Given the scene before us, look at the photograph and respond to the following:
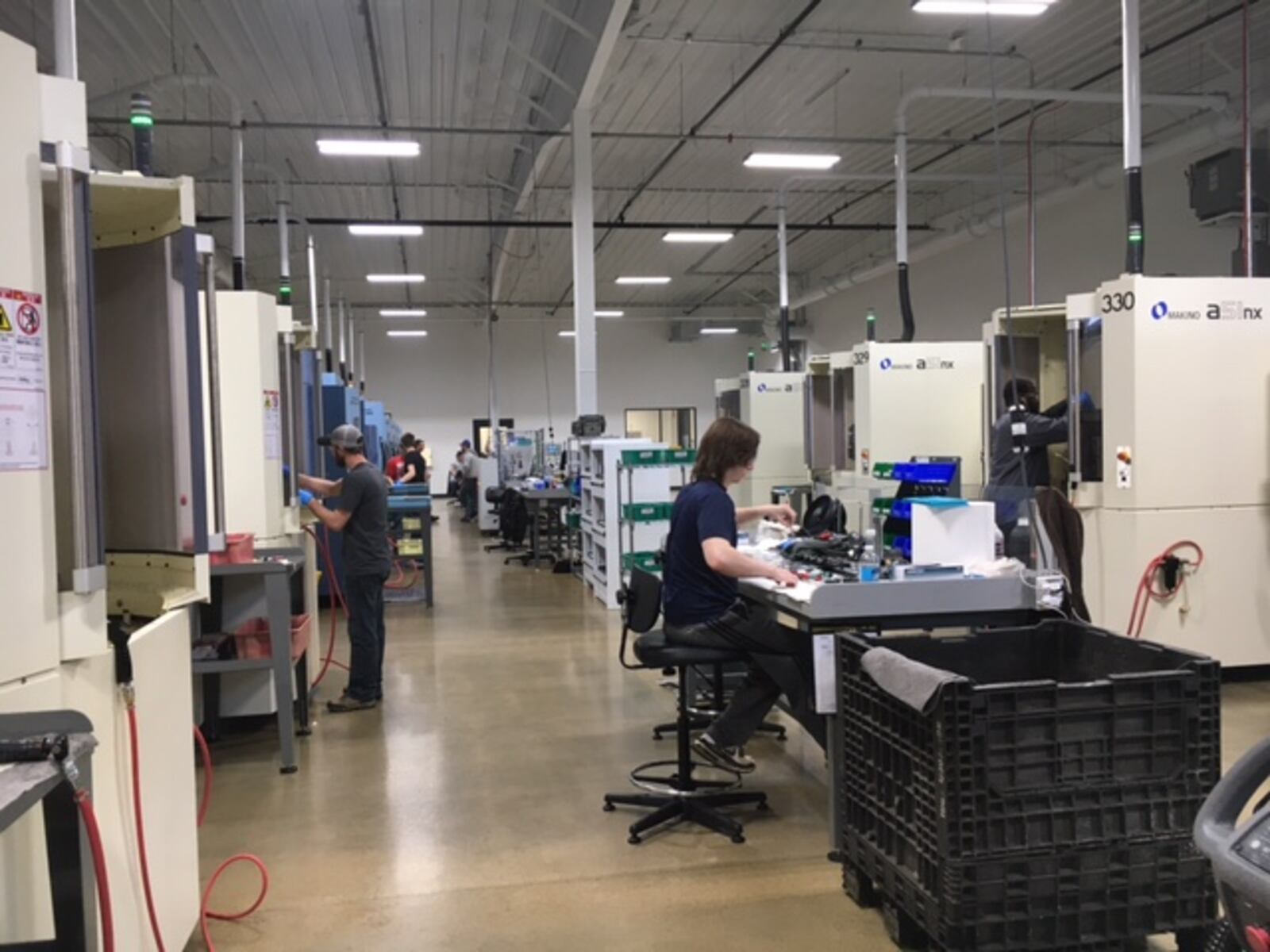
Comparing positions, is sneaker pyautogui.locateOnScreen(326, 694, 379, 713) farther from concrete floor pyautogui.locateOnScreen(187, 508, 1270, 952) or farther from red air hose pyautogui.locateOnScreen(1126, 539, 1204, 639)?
red air hose pyautogui.locateOnScreen(1126, 539, 1204, 639)

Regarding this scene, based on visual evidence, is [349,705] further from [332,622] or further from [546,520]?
[546,520]

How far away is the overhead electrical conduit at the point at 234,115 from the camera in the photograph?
7.29 m

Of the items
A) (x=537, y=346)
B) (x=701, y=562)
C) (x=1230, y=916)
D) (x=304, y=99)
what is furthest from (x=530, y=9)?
(x=537, y=346)

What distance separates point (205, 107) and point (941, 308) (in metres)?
9.38

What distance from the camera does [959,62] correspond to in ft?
26.6

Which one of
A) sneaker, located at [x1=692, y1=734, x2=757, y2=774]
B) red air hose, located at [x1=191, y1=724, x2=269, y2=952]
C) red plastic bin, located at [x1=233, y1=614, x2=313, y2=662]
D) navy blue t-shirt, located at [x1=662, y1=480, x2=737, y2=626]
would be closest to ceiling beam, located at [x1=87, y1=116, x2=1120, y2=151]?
red plastic bin, located at [x1=233, y1=614, x2=313, y2=662]

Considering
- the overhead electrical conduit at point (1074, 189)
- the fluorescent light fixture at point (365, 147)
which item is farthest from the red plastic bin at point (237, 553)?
the overhead electrical conduit at point (1074, 189)

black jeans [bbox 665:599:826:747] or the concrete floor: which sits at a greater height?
black jeans [bbox 665:599:826:747]

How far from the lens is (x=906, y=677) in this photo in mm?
2340

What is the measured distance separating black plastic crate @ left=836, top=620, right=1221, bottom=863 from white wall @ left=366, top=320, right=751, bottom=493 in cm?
1837

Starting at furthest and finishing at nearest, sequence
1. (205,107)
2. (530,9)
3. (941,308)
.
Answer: (941,308) → (205,107) → (530,9)

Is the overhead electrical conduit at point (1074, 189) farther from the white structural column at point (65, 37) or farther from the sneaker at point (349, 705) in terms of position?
the white structural column at point (65, 37)

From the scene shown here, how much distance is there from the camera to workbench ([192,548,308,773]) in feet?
12.9

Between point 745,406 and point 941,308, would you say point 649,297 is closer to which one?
point 941,308
